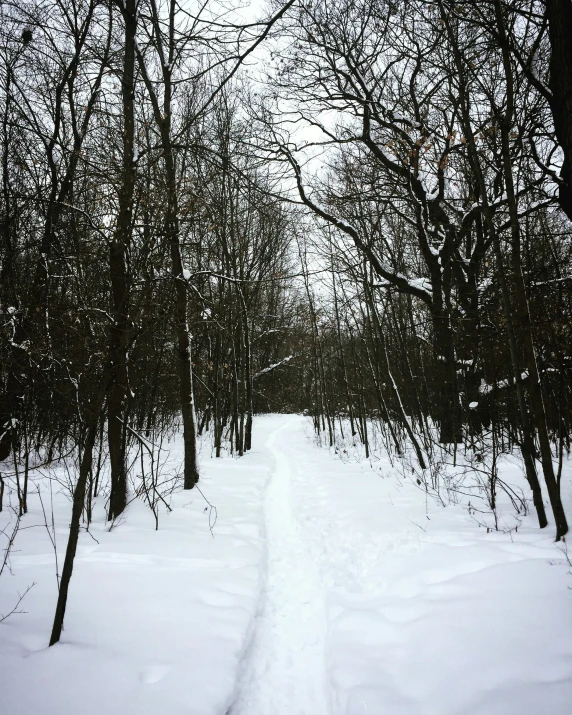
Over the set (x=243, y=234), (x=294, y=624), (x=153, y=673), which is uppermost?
(x=243, y=234)

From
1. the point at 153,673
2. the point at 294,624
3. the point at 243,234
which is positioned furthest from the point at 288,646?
the point at 243,234

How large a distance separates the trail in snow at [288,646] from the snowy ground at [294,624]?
0.04 ft

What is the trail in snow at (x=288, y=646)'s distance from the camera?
7.08 feet

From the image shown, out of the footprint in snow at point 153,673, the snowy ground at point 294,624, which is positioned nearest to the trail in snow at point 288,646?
the snowy ground at point 294,624

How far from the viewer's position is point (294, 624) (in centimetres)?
291

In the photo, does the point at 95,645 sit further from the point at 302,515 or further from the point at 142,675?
the point at 302,515

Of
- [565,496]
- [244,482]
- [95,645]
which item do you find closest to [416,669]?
[95,645]

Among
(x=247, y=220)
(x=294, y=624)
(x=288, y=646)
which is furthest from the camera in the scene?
(x=247, y=220)

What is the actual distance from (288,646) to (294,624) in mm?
260

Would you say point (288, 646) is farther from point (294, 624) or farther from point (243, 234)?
point (243, 234)

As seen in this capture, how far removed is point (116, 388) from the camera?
4.66 metres

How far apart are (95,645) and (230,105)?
1211 centimetres

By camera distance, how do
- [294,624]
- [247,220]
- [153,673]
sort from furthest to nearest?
[247,220]
[294,624]
[153,673]

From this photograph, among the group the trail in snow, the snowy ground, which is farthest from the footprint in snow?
the trail in snow
